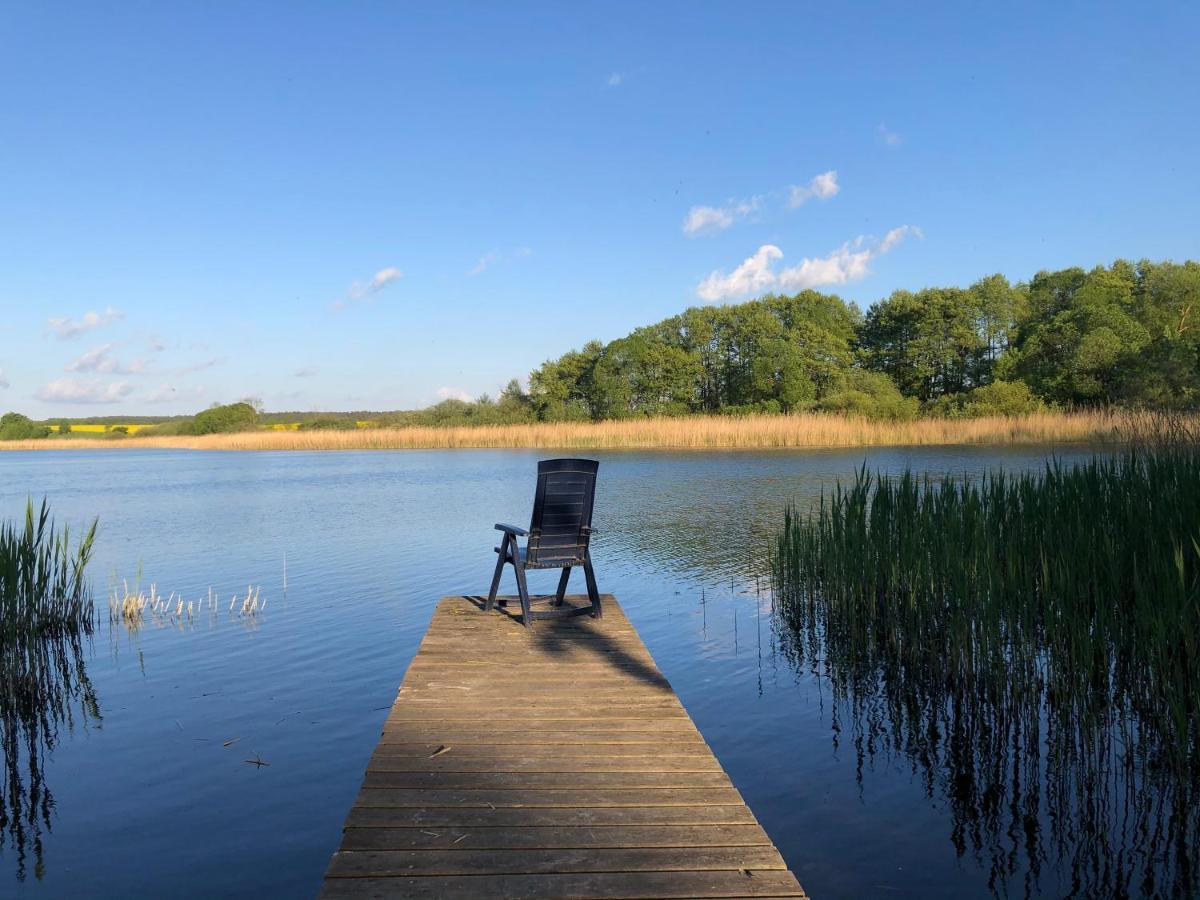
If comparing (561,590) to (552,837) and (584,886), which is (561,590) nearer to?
(552,837)

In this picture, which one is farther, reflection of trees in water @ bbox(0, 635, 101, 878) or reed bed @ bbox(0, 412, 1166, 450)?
reed bed @ bbox(0, 412, 1166, 450)

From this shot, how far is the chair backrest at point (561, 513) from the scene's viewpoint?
5.46 m

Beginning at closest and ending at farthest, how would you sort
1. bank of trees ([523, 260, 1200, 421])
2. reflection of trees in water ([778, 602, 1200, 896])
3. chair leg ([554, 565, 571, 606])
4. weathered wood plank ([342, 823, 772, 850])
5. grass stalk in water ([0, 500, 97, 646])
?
1. weathered wood plank ([342, 823, 772, 850])
2. reflection of trees in water ([778, 602, 1200, 896])
3. grass stalk in water ([0, 500, 97, 646])
4. chair leg ([554, 565, 571, 606])
5. bank of trees ([523, 260, 1200, 421])

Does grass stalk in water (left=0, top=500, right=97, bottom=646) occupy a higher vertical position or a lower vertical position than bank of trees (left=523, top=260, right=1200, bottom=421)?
lower

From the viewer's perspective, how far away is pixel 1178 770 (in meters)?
3.24

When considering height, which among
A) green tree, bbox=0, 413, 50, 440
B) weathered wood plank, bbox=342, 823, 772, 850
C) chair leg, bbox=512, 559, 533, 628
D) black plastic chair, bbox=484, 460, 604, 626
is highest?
green tree, bbox=0, 413, 50, 440

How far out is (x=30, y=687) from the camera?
5344 millimetres

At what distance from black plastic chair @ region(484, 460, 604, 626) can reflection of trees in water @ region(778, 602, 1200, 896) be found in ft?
6.30

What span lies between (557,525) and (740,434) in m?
23.4

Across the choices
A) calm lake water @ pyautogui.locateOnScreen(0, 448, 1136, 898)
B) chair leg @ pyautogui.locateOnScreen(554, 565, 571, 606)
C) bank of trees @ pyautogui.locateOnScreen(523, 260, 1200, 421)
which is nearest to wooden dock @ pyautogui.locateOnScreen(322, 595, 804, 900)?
calm lake water @ pyautogui.locateOnScreen(0, 448, 1136, 898)

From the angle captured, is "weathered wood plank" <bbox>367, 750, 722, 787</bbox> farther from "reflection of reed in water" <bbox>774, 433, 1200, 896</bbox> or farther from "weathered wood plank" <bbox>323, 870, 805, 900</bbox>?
"reflection of reed in water" <bbox>774, 433, 1200, 896</bbox>

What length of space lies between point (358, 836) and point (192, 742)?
2.54 m

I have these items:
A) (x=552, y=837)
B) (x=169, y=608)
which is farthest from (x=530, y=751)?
(x=169, y=608)

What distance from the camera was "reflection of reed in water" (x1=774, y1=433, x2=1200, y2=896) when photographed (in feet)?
10.8
